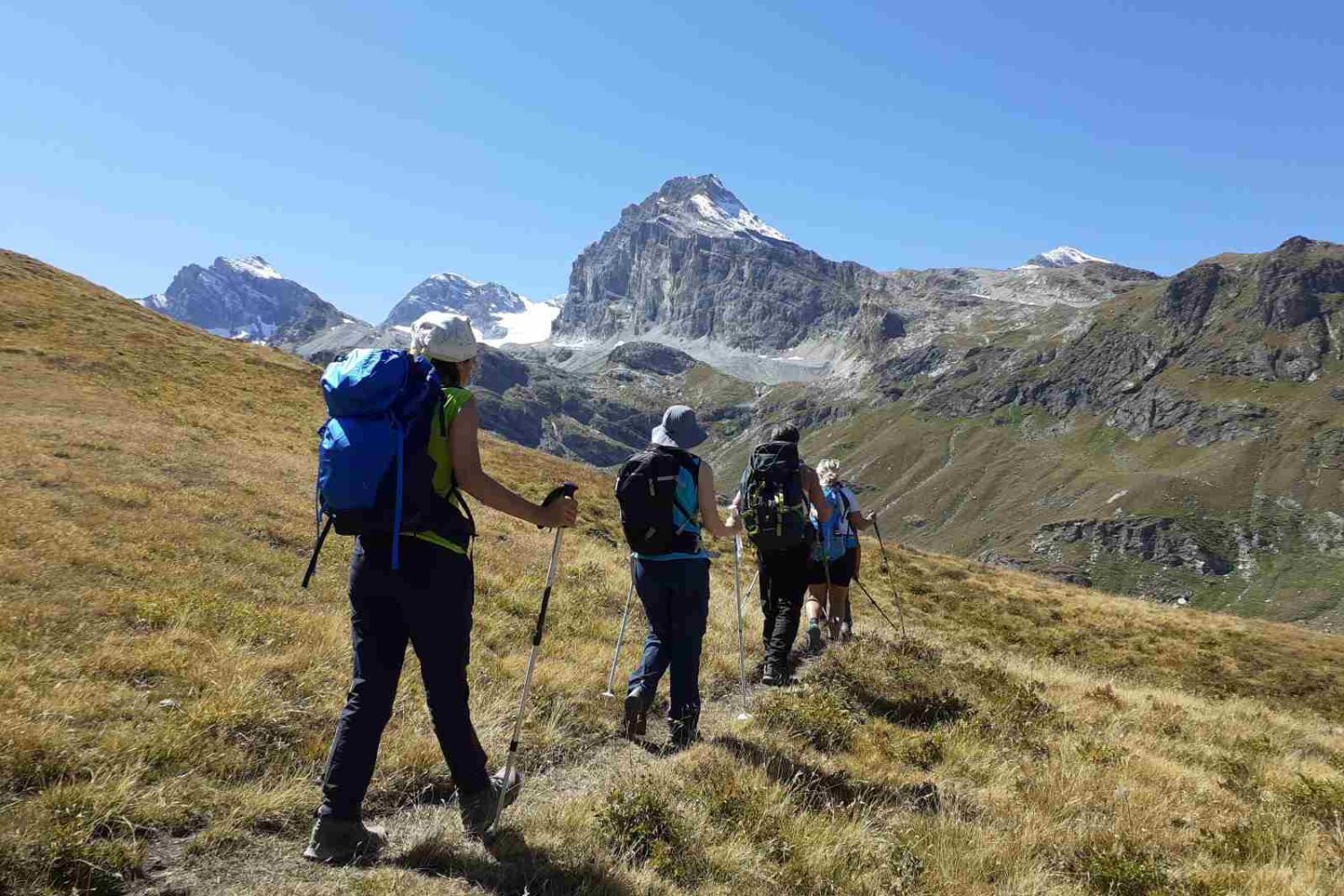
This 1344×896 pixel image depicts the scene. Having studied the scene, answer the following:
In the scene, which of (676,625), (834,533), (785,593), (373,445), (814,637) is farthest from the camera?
(834,533)

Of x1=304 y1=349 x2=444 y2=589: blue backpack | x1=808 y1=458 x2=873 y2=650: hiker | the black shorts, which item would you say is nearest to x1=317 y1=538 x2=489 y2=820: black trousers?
x1=304 y1=349 x2=444 y2=589: blue backpack

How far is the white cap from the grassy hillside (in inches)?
115

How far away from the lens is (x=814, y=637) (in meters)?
11.2

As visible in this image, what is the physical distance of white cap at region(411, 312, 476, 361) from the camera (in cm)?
492

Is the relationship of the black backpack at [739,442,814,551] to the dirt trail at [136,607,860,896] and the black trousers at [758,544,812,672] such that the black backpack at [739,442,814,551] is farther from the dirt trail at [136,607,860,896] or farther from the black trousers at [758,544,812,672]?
the dirt trail at [136,607,860,896]

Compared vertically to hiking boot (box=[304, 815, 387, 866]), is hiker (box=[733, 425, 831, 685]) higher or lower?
higher

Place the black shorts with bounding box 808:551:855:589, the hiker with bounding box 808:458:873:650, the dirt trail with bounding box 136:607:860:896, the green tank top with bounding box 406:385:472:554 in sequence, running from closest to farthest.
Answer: the dirt trail with bounding box 136:607:860:896 → the green tank top with bounding box 406:385:472:554 → the hiker with bounding box 808:458:873:650 → the black shorts with bounding box 808:551:855:589

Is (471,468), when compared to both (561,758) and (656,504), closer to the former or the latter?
(656,504)

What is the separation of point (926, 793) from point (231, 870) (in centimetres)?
490

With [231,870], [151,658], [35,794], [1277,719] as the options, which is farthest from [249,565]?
[1277,719]

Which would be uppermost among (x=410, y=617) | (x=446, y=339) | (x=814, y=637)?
(x=446, y=339)

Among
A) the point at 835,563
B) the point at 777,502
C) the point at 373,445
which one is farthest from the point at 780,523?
the point at 373,445

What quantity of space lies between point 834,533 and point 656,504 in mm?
5415

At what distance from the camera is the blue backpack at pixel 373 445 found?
426 centimetres
